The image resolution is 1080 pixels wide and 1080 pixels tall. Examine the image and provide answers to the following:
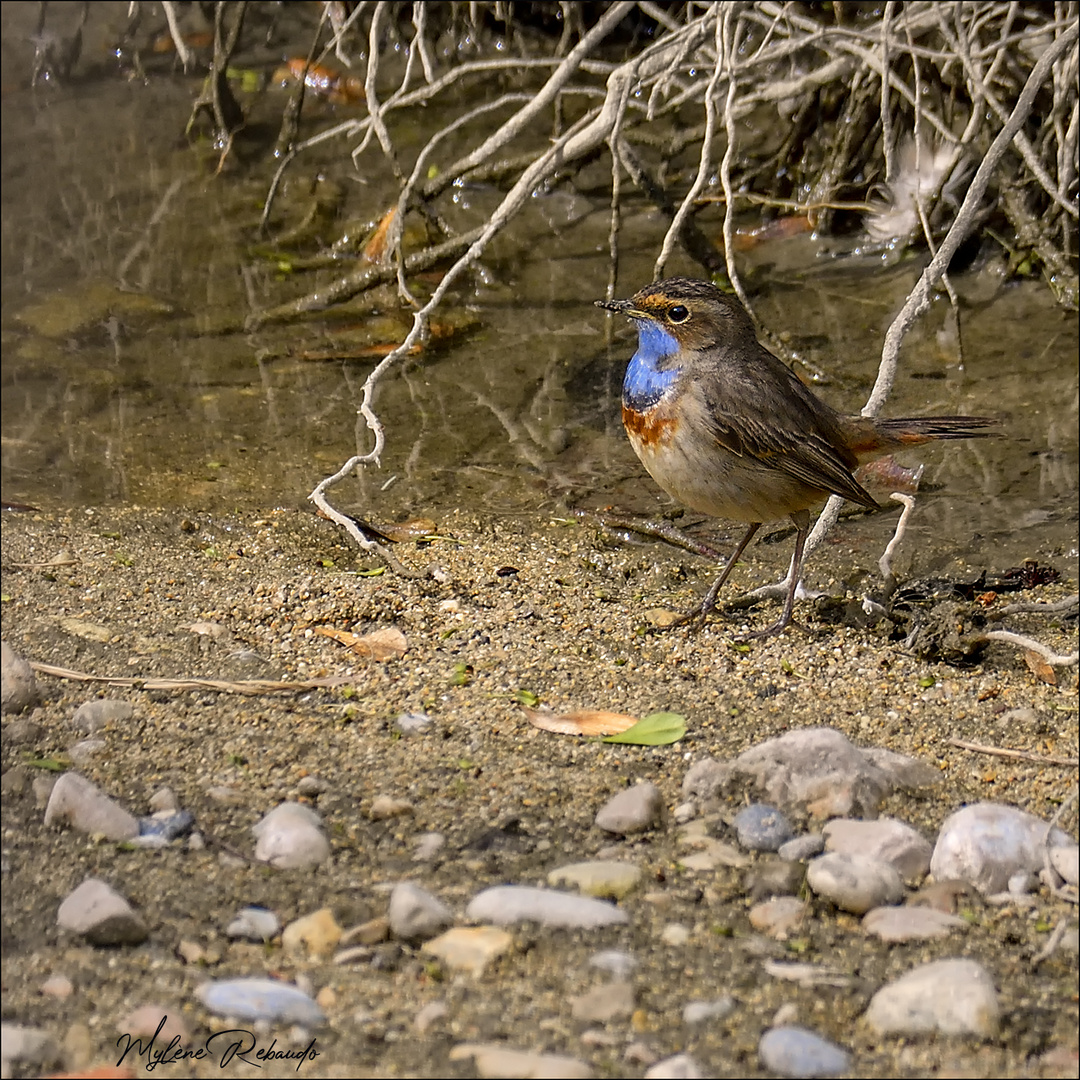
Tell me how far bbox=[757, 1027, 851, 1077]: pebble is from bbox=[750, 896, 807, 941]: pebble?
31 centimetres

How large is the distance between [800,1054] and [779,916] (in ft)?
1.32

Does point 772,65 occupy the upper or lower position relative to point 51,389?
upper

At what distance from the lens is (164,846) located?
288 cm

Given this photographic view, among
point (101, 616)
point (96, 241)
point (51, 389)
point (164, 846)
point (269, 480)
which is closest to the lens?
point (164, 846)

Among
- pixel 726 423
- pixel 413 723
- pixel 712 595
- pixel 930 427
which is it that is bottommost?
pixel 712 595

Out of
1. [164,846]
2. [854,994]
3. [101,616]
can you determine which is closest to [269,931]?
[164,846]

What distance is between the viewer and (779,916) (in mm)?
2688

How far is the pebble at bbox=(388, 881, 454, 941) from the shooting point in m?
2.61

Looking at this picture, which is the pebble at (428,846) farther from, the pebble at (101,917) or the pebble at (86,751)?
the pebble at (86,751)

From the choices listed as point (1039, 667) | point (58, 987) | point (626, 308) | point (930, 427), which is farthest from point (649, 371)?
point (58, 987)

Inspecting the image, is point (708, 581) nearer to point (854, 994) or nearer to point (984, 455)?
point (984, 455)

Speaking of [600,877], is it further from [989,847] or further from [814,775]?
[989,847]

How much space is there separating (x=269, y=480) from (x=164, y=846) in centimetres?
258

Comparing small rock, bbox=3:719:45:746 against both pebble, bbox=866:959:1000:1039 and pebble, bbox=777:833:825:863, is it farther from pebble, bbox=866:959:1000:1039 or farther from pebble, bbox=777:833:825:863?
pebble, bbox=866:959:1000:1039
